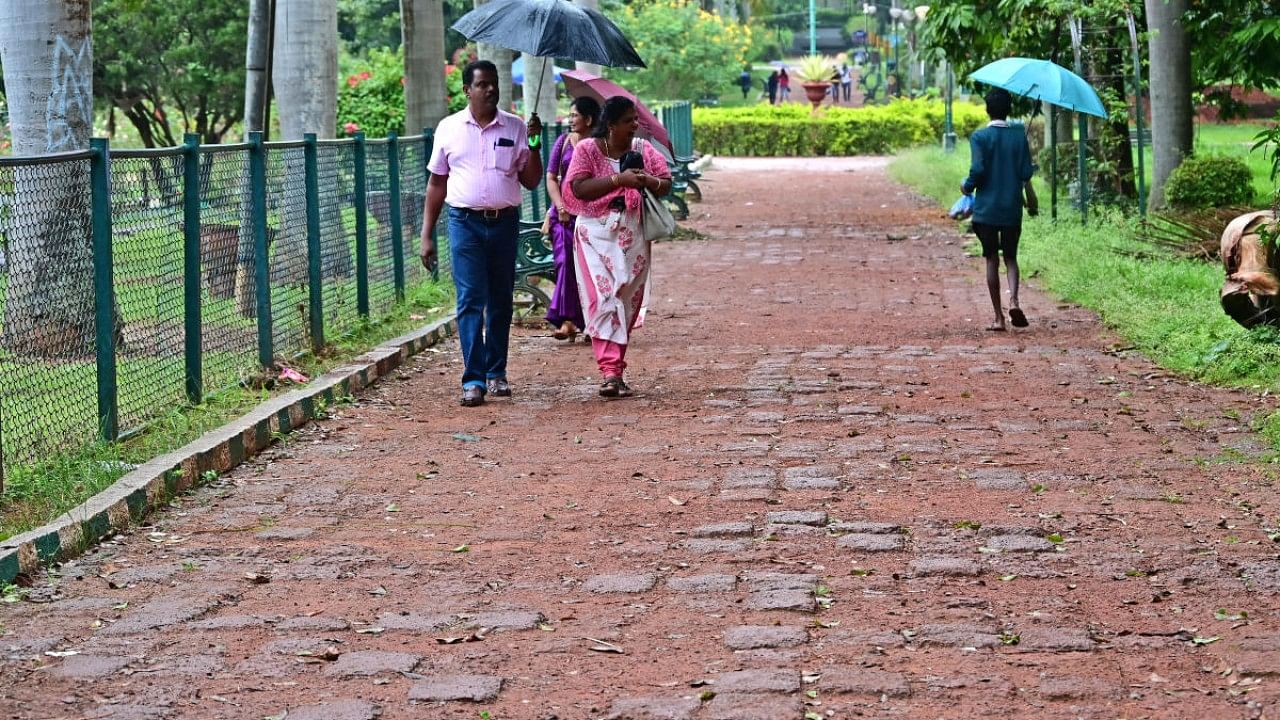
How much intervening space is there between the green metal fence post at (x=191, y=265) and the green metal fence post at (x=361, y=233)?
3.70 meters

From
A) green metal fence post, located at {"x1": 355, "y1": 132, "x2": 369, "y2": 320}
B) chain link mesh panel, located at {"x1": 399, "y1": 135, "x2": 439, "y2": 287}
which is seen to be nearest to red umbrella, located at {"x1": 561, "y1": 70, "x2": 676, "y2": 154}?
chain link mesh panel, located at {"x1": 399, "y1": 135, "x2": 439, "y2": 287}

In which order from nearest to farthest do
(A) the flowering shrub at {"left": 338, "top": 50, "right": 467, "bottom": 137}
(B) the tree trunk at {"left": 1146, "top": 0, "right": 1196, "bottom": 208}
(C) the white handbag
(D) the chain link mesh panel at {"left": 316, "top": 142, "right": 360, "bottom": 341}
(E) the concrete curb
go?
(E) the concrete curb < (C) the white handbag < (D) the chain link mesh panel at {"left": 316, "top": 142, "right": 360, "bottom": 341} < (B) the tree trunk at {"left": 1146, "top": 0, "right": 1196, "bottom": 208} < (A) the flowering shrub at {"left": 338, "top": 50, "right": 467, "bottom": 137}

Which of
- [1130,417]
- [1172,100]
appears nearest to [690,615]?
[1130,417]

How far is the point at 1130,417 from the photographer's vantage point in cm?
989

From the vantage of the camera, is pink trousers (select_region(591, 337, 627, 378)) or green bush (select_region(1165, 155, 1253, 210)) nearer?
pink trousers (select_region(591, 337, 627, 378))

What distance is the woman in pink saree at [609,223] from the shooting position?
10.8 metres

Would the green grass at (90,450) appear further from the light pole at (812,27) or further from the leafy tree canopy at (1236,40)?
the light pole at (812,27)

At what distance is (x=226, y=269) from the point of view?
35.0 feet

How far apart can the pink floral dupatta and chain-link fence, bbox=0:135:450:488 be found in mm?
1891

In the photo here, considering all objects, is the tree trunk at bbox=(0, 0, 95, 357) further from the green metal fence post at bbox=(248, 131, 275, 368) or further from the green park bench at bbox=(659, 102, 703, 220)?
the green park bench at bbox=(659, 102, 703, 220)

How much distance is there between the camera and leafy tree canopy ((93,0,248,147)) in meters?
28.6

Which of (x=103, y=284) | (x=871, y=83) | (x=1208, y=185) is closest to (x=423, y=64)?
(x=1208, y=185)

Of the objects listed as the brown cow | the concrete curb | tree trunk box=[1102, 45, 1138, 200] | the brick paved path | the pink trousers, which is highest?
tree trunk box=[1102, 45, 1138, 200]

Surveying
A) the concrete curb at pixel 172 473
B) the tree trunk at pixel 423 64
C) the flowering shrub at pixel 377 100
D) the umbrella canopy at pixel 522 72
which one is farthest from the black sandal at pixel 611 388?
the flowering shrub at pixel 377 100
